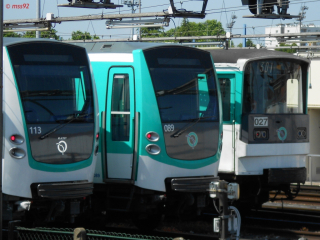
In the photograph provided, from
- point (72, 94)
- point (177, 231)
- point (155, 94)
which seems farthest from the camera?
point (177, 231)

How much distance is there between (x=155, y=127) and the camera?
367 inches

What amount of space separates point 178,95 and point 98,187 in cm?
206

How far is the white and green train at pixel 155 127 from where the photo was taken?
9352 mm

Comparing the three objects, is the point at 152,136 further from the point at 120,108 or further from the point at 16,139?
the point at 16,139

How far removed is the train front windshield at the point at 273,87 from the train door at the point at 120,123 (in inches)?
112

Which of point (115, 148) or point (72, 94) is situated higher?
point (72, 94)

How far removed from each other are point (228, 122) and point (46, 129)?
430cm

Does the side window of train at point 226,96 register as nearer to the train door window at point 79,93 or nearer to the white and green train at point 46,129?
the white and green train at point 46,129

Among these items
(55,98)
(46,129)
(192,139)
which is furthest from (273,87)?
(46,129)

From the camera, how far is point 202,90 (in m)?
9.92

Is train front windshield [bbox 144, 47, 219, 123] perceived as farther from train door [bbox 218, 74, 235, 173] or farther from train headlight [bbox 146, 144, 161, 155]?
train door [bbox 218, 74, 235, 173]

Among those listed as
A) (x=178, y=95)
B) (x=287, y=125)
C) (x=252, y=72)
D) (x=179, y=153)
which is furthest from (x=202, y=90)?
(x=287, y=125)

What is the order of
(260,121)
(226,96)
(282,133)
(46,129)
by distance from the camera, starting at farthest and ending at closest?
(282,133)
(226,96)
(260,121)
(46,129)

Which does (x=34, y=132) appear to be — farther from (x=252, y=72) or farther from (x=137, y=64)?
(x=252, y=72)
